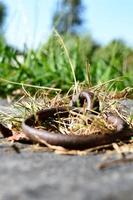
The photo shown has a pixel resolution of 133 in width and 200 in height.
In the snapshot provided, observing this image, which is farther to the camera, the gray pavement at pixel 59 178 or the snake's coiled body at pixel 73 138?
the snake's coiled body at pixel 73 138

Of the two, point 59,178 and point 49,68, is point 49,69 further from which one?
point 59,178

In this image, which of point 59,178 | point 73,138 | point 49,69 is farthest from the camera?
point 49,69

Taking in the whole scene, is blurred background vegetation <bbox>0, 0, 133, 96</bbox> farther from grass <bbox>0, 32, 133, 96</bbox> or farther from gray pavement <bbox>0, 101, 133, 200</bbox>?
gray pavement <bbox>0, 101, 133, 200</bbox>

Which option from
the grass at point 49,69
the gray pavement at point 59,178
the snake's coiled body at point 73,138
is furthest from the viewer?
the grass at point 49,69

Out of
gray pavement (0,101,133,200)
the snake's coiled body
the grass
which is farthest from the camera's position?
the grass

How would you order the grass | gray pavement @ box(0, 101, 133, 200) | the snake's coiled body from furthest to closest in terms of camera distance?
the grass
the snake's coiled body
gray pavement @ box(0, 101, 133, 200)

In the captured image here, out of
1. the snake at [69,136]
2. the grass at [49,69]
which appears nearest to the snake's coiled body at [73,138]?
the snake at [69,136]

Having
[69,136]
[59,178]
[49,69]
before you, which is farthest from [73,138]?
[49,69]

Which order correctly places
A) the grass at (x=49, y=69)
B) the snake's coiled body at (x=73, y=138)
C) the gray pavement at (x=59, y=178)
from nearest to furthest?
the gray pavement at (x=59, y=178), the snake's coiled body at (x=73, y=138), the grass at (x=49, y=69)

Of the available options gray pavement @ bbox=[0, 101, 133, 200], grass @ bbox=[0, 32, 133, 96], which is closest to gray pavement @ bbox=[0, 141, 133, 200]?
gray pavement @ bbox=[0, 101, 133, 200]

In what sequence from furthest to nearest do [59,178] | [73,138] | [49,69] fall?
1. [49,69]
2. [73,138]
3. [59,178]

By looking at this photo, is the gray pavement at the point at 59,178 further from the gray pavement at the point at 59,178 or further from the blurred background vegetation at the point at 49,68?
the blurred background vegetation at the point at 49,68

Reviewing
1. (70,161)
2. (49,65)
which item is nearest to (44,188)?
(70,161)

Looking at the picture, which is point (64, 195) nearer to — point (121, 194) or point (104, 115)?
point (121, 194)
